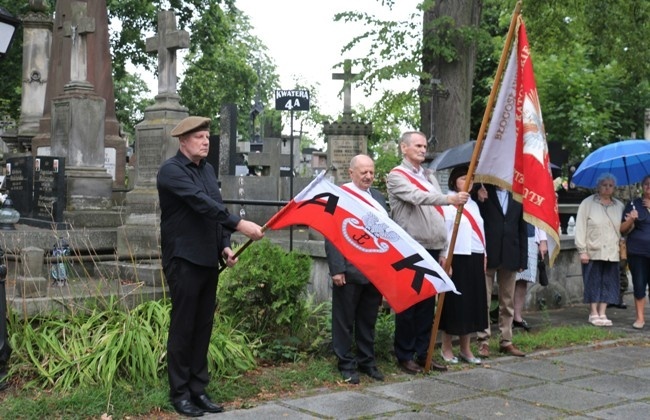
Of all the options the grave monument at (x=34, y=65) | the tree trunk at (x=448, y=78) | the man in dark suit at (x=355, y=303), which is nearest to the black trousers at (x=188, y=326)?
the man in dark suit at (x=355, y=303)

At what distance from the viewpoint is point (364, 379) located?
761cm

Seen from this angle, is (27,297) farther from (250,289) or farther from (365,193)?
(365,193)

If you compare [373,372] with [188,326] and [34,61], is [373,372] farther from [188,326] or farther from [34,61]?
[34,61]

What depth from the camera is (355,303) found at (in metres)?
7.65

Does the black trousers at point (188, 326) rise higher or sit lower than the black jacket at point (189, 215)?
lower

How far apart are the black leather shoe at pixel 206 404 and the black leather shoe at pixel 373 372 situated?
1578mm

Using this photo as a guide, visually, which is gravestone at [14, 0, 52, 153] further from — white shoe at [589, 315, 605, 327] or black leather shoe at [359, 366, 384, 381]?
black leather shoe at [359, 366, 384, 381]

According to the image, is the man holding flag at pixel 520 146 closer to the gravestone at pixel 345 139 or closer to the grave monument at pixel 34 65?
the gravestone at pixel 345 139

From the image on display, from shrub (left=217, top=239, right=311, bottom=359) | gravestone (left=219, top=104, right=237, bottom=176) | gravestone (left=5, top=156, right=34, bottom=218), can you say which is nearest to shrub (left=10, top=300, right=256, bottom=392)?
shrub (left=217, top=239, right=311, bottom=359)

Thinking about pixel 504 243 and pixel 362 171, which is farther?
pixel 504 243

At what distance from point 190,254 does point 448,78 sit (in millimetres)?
10846

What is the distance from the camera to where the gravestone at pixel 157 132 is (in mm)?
11875

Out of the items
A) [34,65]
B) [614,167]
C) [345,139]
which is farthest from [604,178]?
[34,65]

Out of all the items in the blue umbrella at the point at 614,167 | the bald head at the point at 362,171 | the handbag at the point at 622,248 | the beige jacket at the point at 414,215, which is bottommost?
the handbag at the point at 622,248
